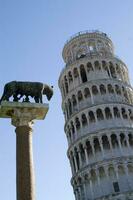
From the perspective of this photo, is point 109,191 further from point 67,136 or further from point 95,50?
point 95,50

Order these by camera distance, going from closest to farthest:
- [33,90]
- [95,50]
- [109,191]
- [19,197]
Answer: [19,197]
[33,90]
[109,191]
[95,50]

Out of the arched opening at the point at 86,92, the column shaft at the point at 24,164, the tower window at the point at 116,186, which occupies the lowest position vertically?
the column shaft at the point at 24,164

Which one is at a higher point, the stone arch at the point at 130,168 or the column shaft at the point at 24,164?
the stone arch at the point at 130,168

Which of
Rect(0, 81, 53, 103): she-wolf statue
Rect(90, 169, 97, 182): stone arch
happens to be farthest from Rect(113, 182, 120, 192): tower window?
Rect(0, 81, 53, 103): she-wolf statue

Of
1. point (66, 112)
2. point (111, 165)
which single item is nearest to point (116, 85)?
point (66, 112)

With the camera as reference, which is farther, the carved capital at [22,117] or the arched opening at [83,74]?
Result: the arched opening at [83,74]

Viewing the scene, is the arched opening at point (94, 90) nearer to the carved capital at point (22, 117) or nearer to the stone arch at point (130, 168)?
the stone arch at point (130, 168)

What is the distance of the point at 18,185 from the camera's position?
9.01 meters

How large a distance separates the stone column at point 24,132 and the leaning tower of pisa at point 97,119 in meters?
23.4

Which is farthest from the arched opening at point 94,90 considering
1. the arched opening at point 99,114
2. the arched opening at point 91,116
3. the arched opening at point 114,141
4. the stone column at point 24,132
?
the stone column at point 24,132

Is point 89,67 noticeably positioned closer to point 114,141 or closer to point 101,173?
point 114,141

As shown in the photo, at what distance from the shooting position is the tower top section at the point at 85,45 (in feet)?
144

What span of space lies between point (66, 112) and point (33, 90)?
30.1 meters

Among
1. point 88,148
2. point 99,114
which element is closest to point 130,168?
point 88,148
